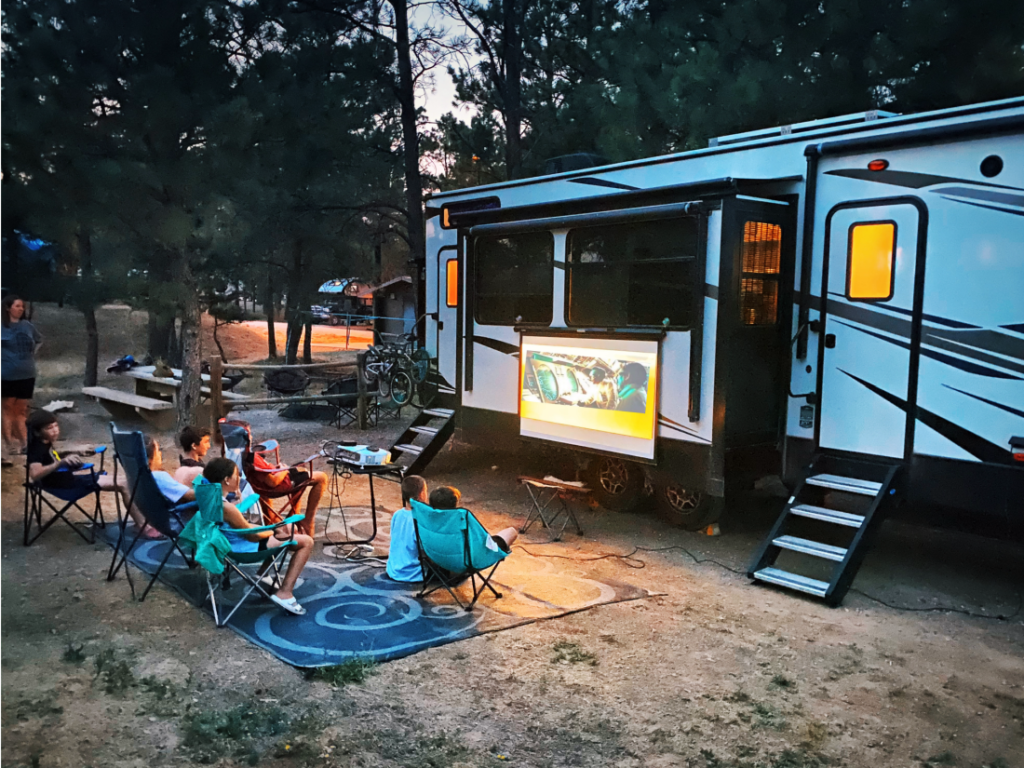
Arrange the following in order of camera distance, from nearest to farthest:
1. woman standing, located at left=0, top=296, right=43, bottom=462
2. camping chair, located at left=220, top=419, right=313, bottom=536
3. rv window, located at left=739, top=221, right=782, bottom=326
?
camping chair, located at left=220, top=419, right=313, bottom=536, rv window, located at left=739, top=221, right=782, bottom=326, woman standing, located at left=0, top=296, right=43, bottom=462

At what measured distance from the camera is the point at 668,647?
14.0ft

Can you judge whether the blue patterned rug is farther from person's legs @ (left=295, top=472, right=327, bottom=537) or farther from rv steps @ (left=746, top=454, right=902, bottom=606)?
rv steps @ (left=746, top=454, right=902, bottom=606)

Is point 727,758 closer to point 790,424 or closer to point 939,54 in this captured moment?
point 790,424

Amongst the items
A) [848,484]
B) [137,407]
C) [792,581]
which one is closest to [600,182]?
[848,484]

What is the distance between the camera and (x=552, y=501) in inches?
293

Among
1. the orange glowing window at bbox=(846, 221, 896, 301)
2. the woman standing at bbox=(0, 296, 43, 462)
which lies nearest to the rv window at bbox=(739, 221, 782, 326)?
the orange glowing window at bbox=(846, 221, 896, 301)

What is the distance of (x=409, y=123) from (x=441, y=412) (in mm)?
7945

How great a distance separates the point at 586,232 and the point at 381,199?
36.4ft

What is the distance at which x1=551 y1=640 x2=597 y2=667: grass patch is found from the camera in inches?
159

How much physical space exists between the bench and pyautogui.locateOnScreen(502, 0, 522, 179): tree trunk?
278 inches

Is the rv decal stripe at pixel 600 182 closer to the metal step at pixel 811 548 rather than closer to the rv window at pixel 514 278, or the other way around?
the rv window at pixel 514 278

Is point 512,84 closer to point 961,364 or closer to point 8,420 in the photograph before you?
point 8,420

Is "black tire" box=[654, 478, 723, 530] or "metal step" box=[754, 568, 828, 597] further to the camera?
"black tire" box=[654, 478, 723, 530]

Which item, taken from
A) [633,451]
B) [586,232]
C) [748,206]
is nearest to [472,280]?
[586,232]
